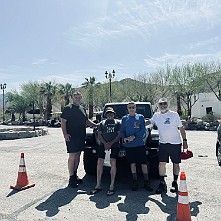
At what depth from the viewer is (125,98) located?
1959 inches

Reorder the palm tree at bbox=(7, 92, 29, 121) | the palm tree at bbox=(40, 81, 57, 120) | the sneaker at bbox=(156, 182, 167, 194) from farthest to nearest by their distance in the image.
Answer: the palm tree at bbox=(7, 92, 29, 121), the palm tree at bbox=(40, 81, 57, 120), the sneaker at bbox=(156, 182, 167, 194)

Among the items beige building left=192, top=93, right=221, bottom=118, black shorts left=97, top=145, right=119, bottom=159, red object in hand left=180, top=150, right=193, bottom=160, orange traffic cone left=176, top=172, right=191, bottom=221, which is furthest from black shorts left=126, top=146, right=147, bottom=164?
beige building left=192, top=93, right=221, bottom=118

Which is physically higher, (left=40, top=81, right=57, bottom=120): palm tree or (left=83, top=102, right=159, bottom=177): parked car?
(left=40, top=81, right=57, bottom=120): palm tree

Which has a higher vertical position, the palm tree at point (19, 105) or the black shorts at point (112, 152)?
the palm tree at point (19, 105)

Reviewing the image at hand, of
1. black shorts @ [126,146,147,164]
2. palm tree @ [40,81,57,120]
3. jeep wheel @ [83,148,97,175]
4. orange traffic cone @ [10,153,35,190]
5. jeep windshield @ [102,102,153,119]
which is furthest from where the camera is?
palm tree @ [40,81,57,120]

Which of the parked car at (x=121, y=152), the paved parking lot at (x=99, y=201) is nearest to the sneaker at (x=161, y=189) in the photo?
the paved parking lot at (x=99, y=201)

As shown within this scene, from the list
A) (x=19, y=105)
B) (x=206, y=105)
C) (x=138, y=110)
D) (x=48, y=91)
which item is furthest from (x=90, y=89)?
(x=138, y=110)

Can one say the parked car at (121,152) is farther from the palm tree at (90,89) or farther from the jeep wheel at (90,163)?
the palm tree at (90,89)

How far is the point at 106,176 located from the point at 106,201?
6.36ft

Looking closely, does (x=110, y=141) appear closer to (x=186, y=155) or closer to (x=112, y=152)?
(x=112, y=152)

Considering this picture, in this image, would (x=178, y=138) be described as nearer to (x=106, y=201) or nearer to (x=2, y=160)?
(x=106, y=201)

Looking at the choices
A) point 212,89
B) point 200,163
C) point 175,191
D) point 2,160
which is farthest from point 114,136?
point 212,89

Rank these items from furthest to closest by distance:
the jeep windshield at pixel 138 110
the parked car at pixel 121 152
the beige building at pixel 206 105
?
the beige building at pixel 206 105 → the jeep windshield at pixel 138 110 → the parked car at pixel 121 152

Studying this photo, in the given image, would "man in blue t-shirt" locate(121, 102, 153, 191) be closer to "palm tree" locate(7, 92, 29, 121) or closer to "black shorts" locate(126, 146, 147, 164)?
"black shorts" locate(126, 146, 147, 164)
